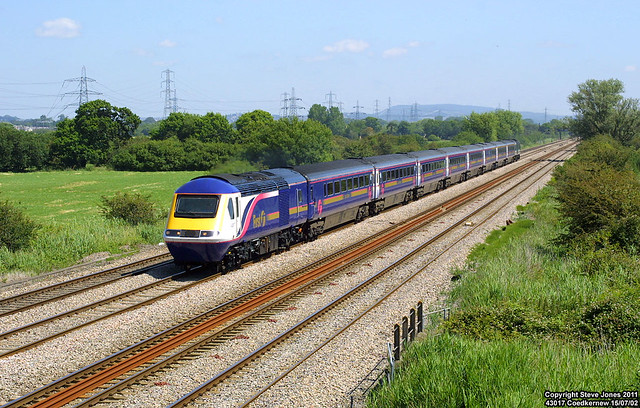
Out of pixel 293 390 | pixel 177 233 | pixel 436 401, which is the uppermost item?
pixel 177 233

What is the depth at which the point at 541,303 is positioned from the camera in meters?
14.4

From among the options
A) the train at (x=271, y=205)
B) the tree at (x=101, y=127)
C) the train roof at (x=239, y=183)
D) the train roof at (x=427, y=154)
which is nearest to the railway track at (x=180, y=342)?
the train at (x=271, y=205)

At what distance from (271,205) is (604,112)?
6797 cm

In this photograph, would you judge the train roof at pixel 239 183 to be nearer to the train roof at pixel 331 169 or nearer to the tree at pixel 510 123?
the train roof at pixel 331 169

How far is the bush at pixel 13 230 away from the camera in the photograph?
24.0 m

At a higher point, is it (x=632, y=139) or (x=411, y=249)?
(x=632, y=139)

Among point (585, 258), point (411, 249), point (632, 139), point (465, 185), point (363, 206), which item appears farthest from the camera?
point (632, 139)

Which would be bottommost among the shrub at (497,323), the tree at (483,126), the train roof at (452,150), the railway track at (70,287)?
the railway track at (70,287)

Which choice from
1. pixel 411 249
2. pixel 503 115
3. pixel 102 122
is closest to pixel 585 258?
pixel 411 249

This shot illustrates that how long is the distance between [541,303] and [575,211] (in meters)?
9.55

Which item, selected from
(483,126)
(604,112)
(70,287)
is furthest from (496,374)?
(483,126)

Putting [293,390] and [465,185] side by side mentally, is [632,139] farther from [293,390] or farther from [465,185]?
[293,390]

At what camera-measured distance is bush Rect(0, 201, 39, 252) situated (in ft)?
78.9

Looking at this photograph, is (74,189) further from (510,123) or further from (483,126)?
(510,123)
